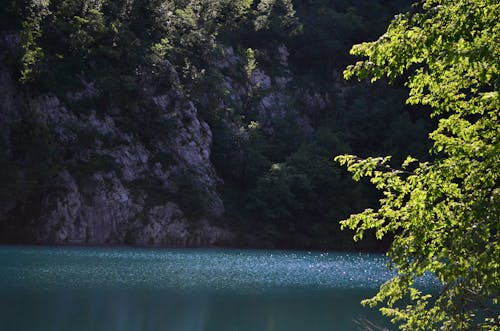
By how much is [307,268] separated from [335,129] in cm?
3323

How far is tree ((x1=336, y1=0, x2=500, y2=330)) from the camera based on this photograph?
6972 millimetres

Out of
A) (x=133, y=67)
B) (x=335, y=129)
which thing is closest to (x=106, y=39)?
(x=133, y=67)

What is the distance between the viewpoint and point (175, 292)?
26781 mm

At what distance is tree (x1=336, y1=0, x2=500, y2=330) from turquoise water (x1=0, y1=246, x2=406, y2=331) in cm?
630

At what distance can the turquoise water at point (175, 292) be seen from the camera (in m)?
20.4

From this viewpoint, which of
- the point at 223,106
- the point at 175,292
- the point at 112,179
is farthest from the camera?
the point at 223,106

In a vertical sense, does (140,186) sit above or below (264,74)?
below

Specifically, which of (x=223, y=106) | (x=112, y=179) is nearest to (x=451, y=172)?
(x=112, y=179)

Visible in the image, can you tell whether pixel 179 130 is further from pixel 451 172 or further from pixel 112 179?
pixel 451 172

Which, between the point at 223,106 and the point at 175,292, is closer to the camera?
the point at 175,292

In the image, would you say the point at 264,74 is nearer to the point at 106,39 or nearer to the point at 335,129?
the point at 335,129

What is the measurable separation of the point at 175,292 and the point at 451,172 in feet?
67.7

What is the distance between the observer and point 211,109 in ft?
209

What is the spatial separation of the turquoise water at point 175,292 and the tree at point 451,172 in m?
6.30
